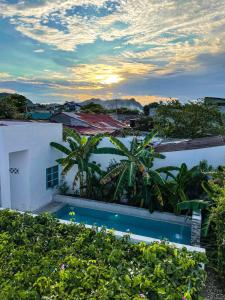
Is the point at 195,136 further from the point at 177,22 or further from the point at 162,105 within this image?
the point at 177,22

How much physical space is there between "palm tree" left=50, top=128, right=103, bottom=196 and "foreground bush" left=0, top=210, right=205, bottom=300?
8.52 m

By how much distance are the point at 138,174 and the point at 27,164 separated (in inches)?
214

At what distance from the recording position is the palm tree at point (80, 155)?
13688 millimetres

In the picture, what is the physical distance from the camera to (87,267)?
3.87m

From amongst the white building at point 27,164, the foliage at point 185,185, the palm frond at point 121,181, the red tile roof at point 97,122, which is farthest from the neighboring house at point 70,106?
the foliage at point 185,185

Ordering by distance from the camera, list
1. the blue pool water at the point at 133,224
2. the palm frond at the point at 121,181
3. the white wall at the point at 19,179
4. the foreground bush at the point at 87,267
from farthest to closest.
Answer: the white wall at the point at 19,179
the palm frond at the point at 121,181
the blue pool water at the point at 133,224
the foreground bush at the point at 87,267

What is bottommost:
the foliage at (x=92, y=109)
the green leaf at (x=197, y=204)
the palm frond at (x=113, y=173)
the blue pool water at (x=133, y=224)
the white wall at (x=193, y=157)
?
the blue pool water at (x=133, y=224)

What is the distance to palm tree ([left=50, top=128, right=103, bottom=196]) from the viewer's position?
1369cm

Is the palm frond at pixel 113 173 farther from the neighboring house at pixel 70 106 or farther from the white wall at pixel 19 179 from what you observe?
the neighboring house at pixel 70 106

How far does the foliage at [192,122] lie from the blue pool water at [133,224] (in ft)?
32.5

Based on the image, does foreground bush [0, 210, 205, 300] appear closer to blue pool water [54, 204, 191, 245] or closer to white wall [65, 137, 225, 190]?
blue pool water [54, 204, 191, 245]

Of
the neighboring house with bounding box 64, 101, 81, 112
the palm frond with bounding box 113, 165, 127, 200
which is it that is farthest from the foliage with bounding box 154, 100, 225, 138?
the neighboring house with bounding box 64, 101, 81, 112

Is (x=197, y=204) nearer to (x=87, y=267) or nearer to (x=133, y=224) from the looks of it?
(x=133, y=224)

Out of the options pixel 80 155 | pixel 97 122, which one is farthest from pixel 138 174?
pixel 97 122
